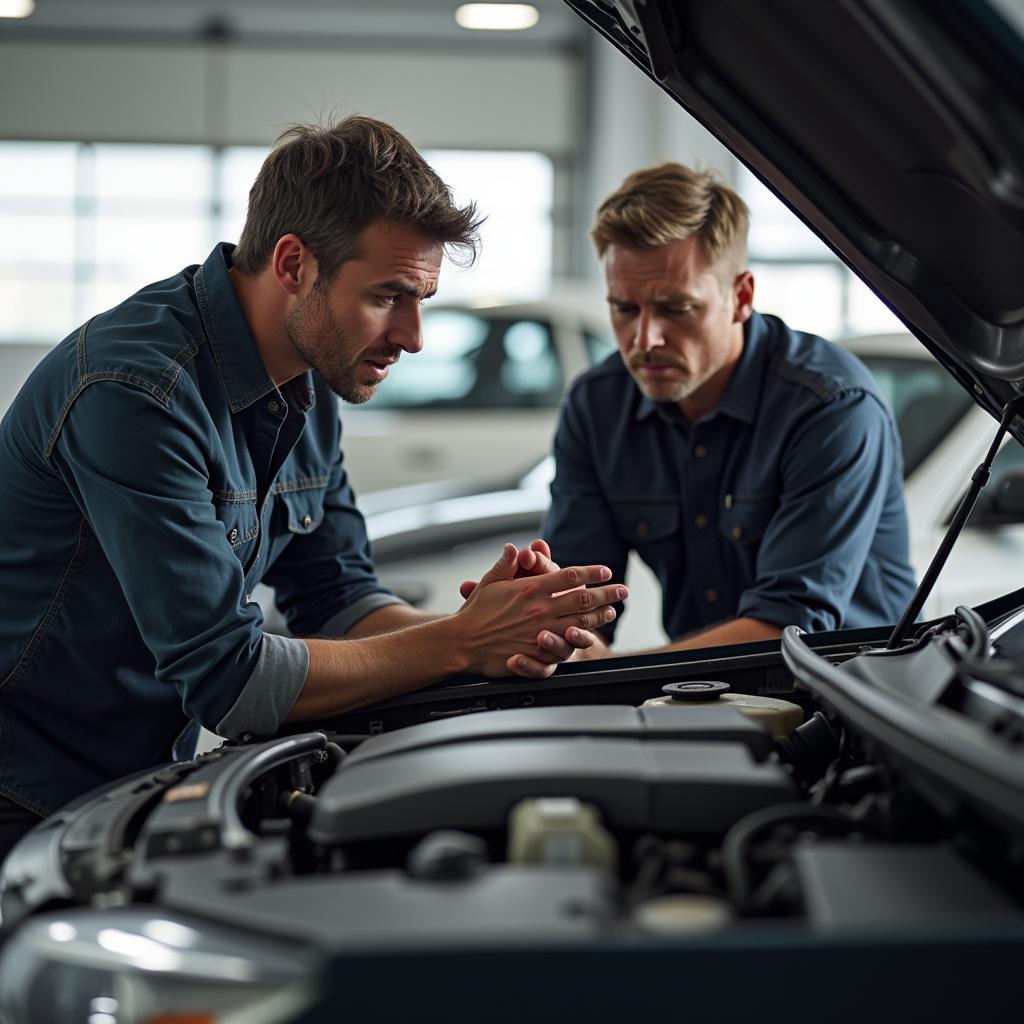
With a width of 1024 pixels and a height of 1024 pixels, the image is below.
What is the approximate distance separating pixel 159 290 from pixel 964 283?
1.20 meters

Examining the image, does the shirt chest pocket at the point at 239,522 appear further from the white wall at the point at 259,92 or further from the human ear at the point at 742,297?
the white wall at the point at 259,92

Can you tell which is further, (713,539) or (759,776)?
(713,539)

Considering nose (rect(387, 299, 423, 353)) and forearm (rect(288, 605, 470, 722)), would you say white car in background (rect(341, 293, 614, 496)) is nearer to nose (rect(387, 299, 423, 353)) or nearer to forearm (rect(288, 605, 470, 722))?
nose (rect(387, 299, 423, 353))

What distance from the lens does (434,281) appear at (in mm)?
2176

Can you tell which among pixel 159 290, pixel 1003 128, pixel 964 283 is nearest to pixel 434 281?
pixel 159 290

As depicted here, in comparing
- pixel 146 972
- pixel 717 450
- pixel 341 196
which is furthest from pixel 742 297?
pixel 146 972

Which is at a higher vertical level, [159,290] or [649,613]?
[159,290]

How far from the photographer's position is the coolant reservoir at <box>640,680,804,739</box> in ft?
5.46

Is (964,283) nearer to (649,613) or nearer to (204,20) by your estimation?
(649,613)

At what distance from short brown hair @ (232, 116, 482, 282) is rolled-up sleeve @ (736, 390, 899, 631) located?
2.64ft

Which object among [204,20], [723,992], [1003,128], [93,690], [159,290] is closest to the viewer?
[723,992]

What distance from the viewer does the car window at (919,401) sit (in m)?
3.84

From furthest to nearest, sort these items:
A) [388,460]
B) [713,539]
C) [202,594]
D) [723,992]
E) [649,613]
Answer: [388,460]
[649,613]
[713,539]
[202,594]
[723,992]

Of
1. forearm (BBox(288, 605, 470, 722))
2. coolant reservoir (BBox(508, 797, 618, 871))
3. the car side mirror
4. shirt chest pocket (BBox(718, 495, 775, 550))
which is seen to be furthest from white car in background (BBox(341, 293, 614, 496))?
coolant reservoir (BBox(508, 797, 618, 871))
